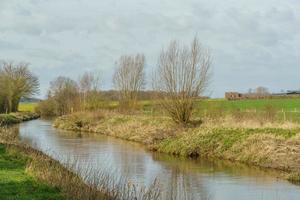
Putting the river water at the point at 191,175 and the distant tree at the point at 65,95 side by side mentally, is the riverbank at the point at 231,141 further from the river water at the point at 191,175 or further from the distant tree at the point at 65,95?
the distant tree at the point at 65,95

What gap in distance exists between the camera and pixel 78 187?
12.9 meters

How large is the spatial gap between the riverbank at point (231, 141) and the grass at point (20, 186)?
36.7ft

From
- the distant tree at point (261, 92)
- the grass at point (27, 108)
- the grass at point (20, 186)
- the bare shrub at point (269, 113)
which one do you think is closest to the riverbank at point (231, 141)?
the bare shrub at point (269, 113)

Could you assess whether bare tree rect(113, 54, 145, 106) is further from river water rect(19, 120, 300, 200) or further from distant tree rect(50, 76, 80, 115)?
river water rect(19, 120, 300, 200)

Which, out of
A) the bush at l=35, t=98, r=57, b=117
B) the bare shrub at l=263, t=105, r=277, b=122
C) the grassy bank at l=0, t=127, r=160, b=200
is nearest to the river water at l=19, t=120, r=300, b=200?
the grassy bank at l=0, t=127, r=160, b=200

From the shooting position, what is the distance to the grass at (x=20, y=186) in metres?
12.2

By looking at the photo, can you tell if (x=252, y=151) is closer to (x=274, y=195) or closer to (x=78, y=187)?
(x=274, y=195)

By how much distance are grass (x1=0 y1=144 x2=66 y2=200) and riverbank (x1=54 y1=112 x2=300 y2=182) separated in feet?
36.7

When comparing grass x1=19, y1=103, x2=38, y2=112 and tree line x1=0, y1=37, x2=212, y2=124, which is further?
grass x1=19, y1=103, x2=38, y2=112

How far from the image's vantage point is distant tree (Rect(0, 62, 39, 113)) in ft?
235

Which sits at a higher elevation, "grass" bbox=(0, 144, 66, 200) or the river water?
"grass" bbox=(0, 144, 66, 200)

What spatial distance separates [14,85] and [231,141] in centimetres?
5072

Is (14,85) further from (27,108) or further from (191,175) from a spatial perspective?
(191,175)

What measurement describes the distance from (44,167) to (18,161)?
332 cm
